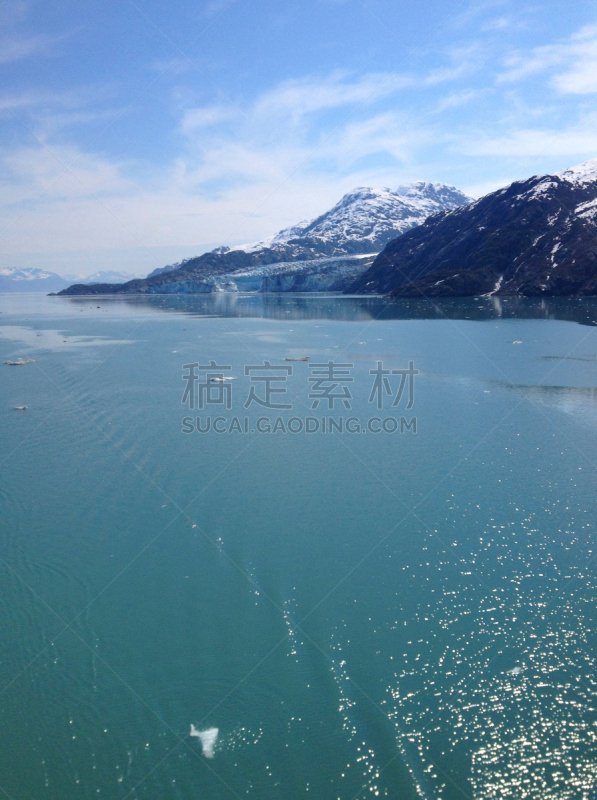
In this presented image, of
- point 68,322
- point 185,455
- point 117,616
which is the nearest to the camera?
point 117,616

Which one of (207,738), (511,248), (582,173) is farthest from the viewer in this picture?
(582,173)

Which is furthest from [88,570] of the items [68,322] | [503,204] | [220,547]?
[503,204]

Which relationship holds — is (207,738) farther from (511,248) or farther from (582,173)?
(582,173)

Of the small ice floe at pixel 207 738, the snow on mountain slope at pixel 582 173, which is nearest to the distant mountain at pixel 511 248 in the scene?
the snow on mountain slope at pixel 582 173

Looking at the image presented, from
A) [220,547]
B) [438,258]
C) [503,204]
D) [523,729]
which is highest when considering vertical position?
[503,204]

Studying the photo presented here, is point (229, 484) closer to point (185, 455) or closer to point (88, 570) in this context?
point (185, 455)

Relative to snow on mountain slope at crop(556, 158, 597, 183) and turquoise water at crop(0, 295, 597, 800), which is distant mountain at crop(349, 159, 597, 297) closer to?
snow on mountain slope at crop(556, 158, 597, 183)

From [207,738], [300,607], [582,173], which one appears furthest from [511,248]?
[207,738]
